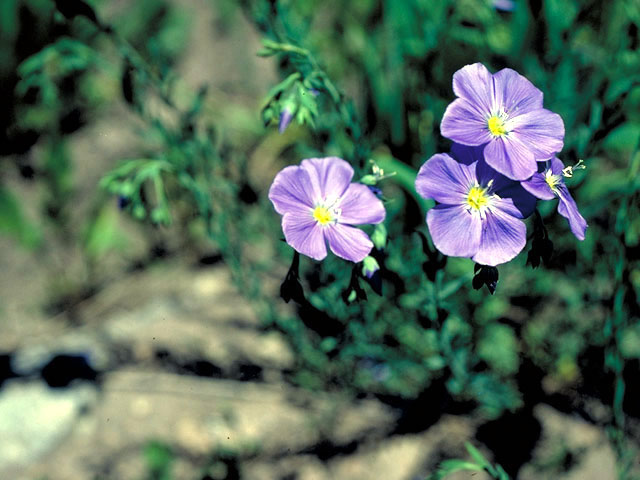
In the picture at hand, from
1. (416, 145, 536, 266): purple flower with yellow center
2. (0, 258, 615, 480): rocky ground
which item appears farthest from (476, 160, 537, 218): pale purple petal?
(0, 258, 615, 480): rocky ground

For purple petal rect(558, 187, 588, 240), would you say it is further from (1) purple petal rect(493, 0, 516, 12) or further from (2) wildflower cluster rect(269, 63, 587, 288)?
(1) purple petal rect(493, 0, 516, 12)

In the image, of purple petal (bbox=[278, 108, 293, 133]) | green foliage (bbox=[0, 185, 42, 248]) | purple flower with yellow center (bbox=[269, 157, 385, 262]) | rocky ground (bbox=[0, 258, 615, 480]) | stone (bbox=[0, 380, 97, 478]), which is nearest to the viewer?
purple flower with yellow center (bbox=[269, 157, 385, 262])

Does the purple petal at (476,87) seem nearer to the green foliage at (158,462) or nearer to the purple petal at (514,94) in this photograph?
the purple petal at (514,94)

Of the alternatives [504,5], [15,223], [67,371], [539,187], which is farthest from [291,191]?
[15,223]

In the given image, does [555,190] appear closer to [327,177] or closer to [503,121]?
[503,121]

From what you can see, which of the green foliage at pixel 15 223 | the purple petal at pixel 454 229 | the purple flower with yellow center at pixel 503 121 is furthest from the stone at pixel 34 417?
the purple flower with yellow center at pixel 503 121

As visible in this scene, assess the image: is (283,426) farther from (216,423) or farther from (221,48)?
(221,48)

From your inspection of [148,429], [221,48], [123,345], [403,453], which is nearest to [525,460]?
[403,453]
